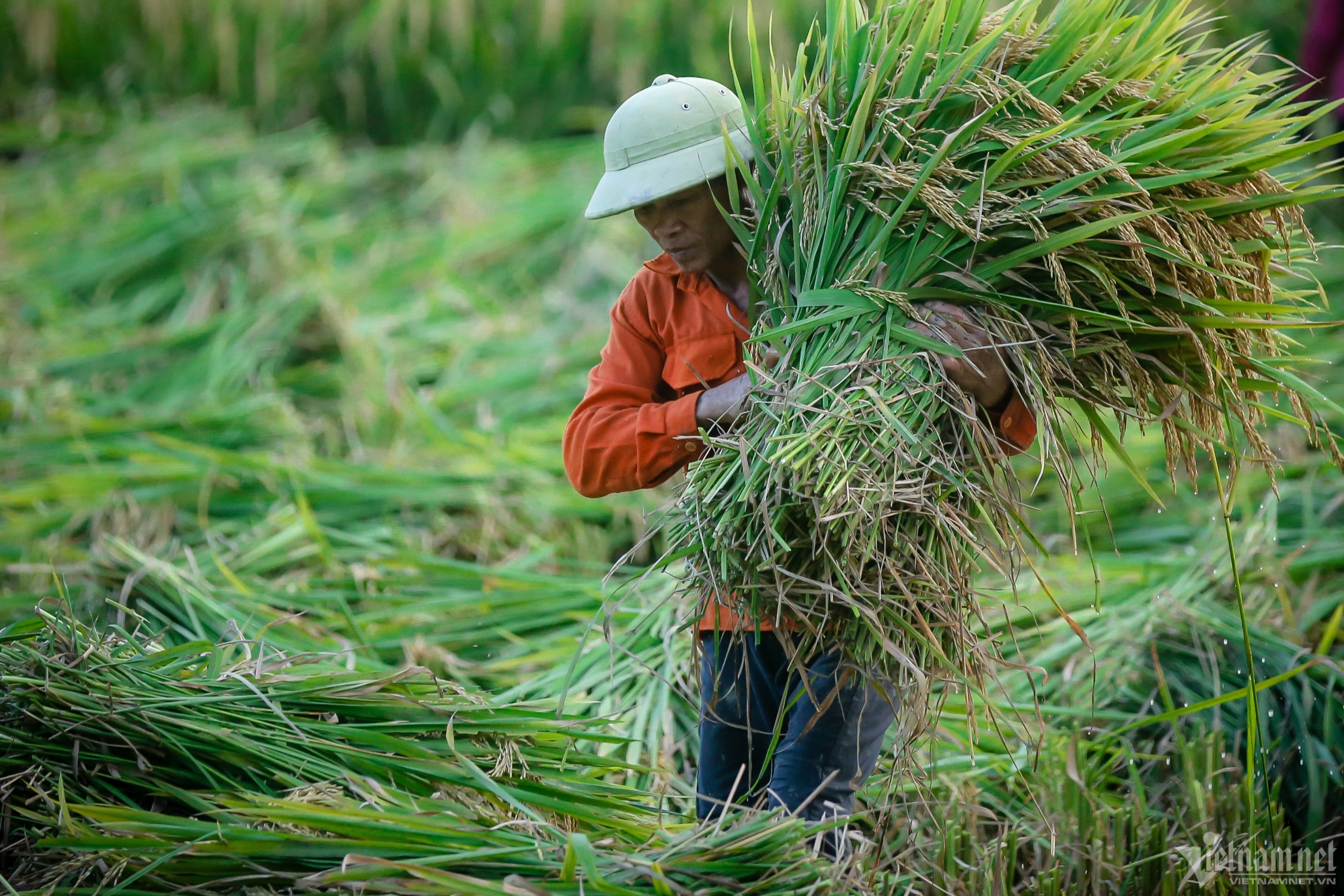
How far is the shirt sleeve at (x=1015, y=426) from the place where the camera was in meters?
1.67

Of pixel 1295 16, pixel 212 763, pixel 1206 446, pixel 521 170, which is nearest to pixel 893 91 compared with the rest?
pixel 1206 446

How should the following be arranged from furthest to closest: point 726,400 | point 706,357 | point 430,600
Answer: point 430,600
point 706,357
point 726,400

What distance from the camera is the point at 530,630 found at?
280 cm

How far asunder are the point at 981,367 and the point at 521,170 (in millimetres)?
4184

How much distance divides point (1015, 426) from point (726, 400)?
17.8 inches

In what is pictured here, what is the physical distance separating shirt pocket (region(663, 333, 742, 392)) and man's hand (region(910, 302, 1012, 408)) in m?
0.34

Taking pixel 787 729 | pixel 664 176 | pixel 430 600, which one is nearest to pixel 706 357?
pixel 664 176

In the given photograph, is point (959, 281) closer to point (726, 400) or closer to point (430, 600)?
point (726, 400)

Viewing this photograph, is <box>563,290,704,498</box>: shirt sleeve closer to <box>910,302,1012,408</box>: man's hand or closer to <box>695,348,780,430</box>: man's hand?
<box>695,348,780,430</box>: man's hand

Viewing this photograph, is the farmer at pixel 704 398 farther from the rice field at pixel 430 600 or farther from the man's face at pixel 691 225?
the rice field at pixel 430 600

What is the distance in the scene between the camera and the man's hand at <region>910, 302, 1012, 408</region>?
158 cm

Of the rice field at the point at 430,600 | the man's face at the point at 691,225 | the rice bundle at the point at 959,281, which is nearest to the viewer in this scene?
the rice bundle at the point at 959,281

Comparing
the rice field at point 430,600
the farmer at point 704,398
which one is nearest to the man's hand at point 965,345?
the farmer at point 704,398

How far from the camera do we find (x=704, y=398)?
172 centimetres
